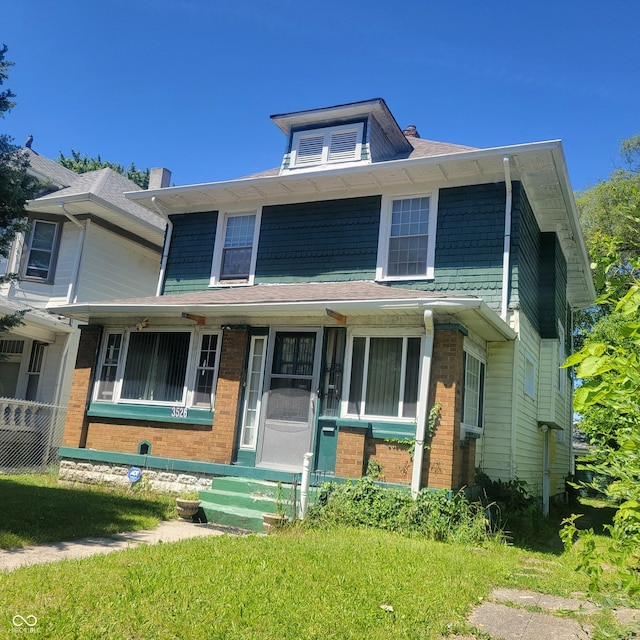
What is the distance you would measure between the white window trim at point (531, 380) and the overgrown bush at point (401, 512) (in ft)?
12.5

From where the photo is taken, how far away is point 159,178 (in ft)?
63.0

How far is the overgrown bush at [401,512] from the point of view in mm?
8078

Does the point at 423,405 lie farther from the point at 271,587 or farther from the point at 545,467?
the point at 545,467

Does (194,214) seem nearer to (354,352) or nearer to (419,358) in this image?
(354,352)

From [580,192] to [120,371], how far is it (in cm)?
2302

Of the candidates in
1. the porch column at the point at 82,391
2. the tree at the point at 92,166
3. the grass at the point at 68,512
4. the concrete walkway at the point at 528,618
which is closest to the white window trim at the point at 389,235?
the grass at the point at 68,512

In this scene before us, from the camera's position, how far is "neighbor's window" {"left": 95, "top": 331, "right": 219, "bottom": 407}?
1102cm

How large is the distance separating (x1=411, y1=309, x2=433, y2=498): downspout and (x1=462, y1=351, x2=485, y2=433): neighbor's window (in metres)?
0.98

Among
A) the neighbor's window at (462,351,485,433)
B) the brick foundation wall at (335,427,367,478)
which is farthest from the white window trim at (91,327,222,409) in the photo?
the neighbor's window at (462,351,485,433)

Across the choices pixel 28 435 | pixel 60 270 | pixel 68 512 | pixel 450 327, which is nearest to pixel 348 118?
pixel 450 327

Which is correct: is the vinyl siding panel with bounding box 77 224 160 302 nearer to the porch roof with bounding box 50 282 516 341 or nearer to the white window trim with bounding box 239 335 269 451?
the porch roof with bounding box 50 282 516 341

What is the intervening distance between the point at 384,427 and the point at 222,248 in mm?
6041

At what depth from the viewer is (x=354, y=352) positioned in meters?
9.89

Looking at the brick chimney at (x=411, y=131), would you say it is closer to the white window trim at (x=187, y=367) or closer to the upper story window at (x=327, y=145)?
the upper story window at (x=327, y=145)
